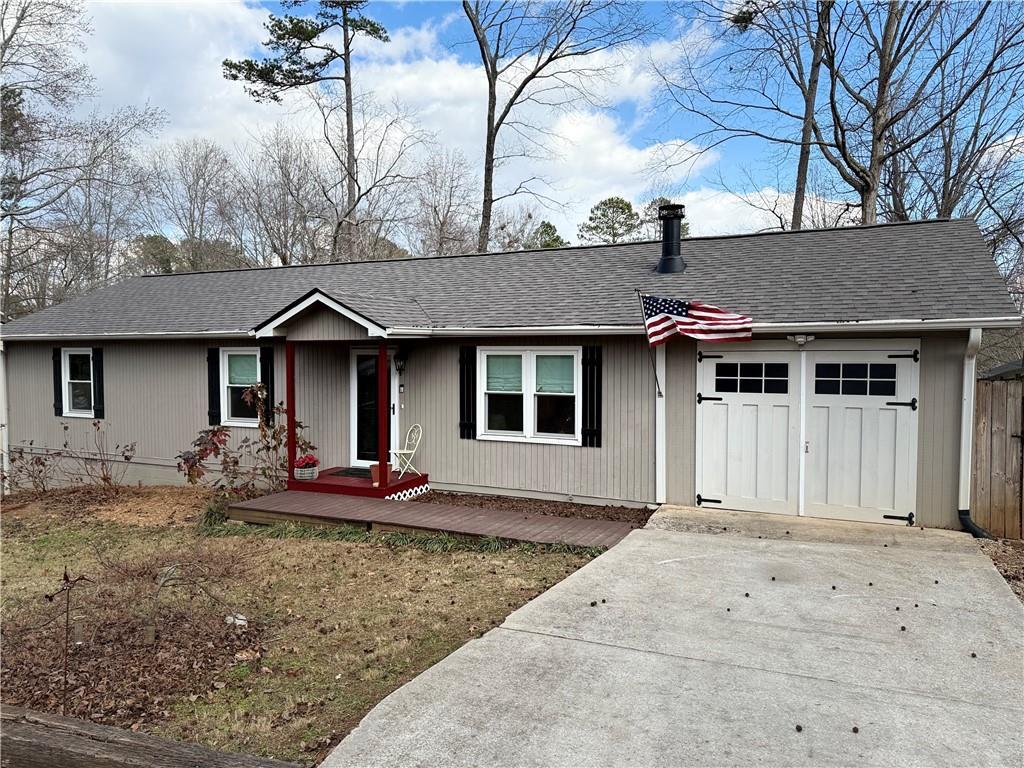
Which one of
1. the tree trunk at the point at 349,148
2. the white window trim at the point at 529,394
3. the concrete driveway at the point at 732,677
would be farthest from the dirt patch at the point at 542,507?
the tree trunk at the point at 349,148

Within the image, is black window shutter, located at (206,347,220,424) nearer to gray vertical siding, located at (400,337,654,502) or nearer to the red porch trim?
the red porch trim

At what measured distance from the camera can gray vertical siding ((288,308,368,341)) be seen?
8.31 meters

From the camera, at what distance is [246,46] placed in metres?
20.1

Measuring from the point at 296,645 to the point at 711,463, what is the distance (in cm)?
508

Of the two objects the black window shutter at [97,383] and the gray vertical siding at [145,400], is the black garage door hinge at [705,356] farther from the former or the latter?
the black window shutter at [97,383]

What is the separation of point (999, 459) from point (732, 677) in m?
4.80

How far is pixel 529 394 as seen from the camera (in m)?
8.44

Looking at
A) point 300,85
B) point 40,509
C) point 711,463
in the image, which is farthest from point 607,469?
point 300,85

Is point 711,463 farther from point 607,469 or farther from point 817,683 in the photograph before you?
point 817,683

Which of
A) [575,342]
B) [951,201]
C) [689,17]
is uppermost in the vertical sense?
[689,17]

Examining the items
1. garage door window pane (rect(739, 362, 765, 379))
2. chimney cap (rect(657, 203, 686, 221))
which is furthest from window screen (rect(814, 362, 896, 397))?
chimney cap (rect(657, 203, 686, 221))

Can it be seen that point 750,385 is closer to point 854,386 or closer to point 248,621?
point 854,386

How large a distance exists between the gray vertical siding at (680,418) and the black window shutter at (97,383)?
9853mm

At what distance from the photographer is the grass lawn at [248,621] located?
339cm
